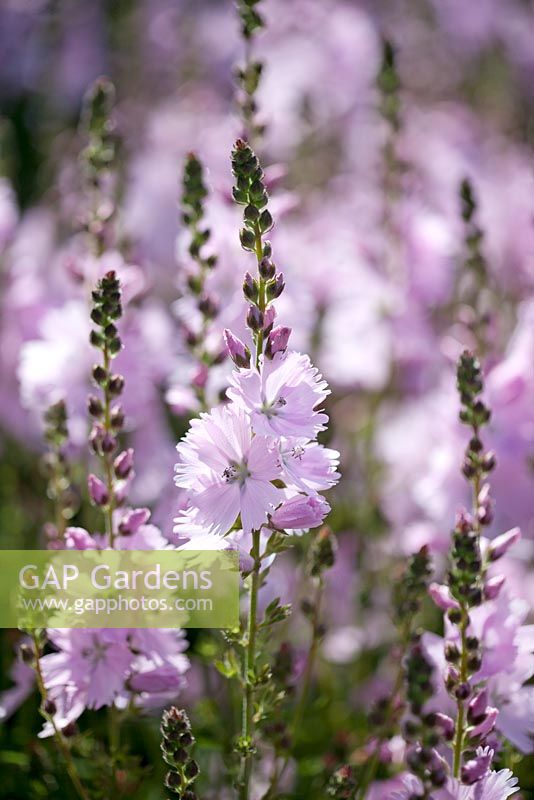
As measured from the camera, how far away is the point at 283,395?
3.39 feet

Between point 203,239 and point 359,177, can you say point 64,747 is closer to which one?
point 203,239

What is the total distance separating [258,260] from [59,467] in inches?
17.9

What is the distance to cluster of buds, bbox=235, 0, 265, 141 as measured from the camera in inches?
57.2

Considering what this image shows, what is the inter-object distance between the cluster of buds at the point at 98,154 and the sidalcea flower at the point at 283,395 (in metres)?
0.67

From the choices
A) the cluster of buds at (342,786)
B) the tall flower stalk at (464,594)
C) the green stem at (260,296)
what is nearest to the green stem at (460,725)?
the tall flower stalk at (464,594)

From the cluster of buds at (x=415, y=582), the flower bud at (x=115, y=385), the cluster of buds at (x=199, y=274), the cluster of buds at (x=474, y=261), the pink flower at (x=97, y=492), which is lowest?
the cluster of buds at (x=415, y=582)

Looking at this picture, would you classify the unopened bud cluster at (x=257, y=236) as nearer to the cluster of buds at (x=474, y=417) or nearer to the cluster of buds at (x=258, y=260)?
the cluster of buds at (x=258, y=260)

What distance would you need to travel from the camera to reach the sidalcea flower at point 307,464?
1.01 m

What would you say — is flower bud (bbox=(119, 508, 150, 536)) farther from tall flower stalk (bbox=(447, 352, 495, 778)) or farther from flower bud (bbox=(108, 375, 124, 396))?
tall flower stalk (bbox=(447, 352, 495, 778))

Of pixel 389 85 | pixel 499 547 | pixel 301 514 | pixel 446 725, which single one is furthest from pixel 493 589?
pixel 389 85

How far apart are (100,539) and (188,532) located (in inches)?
7.9

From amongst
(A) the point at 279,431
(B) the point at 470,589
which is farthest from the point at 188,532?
(B) the point at 470,589

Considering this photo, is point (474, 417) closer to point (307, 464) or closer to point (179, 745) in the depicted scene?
point (307, 464)

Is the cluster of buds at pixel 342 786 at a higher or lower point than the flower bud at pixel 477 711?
lower
